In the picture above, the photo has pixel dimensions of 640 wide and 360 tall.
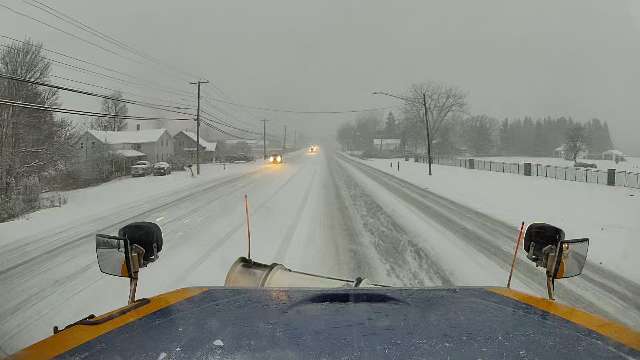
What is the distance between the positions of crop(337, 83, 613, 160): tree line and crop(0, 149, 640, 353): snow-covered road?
71.3 m

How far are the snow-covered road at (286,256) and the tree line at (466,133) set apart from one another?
234ft

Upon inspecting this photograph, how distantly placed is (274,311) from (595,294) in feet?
21.6

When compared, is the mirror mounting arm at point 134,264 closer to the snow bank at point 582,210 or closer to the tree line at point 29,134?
the snow bank at point 582,210

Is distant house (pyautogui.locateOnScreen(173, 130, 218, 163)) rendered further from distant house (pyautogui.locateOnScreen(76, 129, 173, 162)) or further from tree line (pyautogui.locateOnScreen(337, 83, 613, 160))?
tree line (pyautogui.locateOnScreen(337, 83, 613, 160))

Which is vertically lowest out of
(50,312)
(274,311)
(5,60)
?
(50,312)

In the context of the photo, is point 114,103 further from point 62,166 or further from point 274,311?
point 274,311

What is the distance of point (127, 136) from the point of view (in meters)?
64.9

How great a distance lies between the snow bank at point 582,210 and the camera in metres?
9.45

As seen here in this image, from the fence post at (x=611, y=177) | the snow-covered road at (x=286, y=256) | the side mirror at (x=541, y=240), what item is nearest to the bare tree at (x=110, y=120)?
the snow-covered road at (x=286, y=256)

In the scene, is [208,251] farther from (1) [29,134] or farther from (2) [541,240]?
(1) [29,134]

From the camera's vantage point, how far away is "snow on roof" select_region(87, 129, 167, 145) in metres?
59.2

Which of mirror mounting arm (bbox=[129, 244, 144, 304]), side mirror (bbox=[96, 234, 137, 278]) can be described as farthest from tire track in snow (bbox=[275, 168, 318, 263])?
side mirror (bbox=[96, 234, 137, 278])

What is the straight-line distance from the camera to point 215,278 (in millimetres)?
7414

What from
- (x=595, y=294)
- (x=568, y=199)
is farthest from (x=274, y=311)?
(x=568, y=199)
